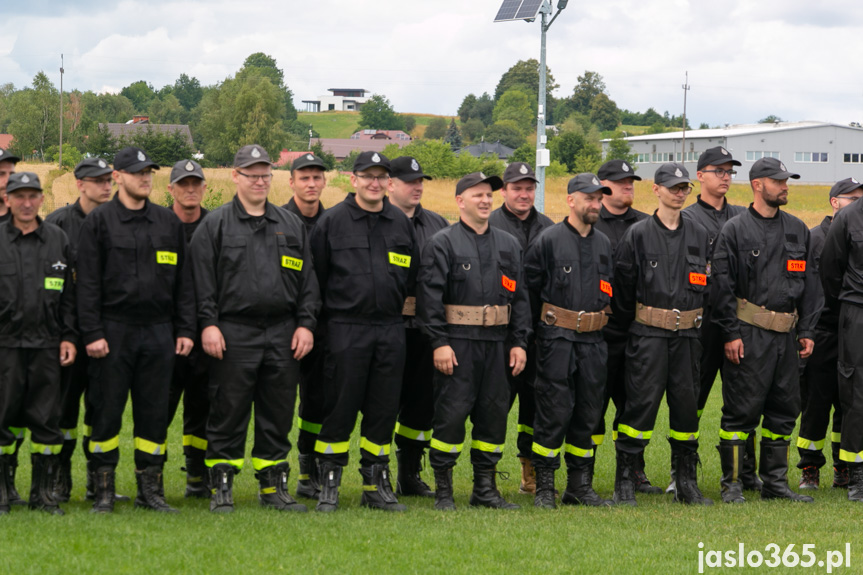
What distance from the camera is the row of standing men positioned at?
6988 mm

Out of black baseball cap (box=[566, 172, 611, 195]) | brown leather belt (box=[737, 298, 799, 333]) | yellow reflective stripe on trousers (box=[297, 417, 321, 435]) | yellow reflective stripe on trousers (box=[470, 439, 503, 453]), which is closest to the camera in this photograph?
yellow reflective stripe on trousers (box=[470, 439, 503, 453])

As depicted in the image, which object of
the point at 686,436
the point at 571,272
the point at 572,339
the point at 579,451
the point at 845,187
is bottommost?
the point at 579,451

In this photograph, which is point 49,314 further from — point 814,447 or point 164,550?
point 814,447

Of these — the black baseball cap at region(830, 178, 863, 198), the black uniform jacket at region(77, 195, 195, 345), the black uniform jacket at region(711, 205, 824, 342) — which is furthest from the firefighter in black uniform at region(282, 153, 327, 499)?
the black baseball cap at region(830, 178, 863, 198)

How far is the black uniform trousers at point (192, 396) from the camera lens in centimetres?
771

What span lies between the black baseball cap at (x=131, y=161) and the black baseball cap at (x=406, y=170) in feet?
6.77

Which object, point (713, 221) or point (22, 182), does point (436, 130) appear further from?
point (22, 182)

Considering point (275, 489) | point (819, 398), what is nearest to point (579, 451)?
point (275, 489)

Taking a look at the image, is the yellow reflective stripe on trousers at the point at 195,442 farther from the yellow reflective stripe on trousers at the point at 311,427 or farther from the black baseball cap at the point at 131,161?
the black baseball cap at the point at 131,161

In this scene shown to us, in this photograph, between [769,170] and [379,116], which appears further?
[379,116]

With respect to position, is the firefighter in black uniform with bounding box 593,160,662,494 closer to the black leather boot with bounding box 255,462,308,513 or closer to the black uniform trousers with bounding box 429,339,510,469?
the black uniform trousers with bounding box 429,339,510,469

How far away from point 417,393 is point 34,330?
3.14m

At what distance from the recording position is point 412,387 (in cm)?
830

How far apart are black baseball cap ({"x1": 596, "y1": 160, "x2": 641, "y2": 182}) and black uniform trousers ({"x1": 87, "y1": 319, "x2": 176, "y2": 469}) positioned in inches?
157
